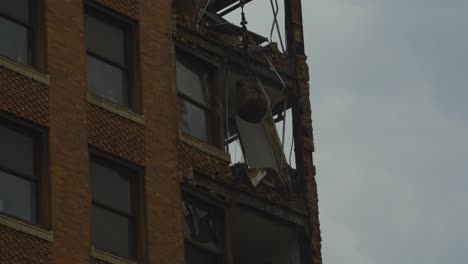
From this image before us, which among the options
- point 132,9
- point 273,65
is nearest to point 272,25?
point 273,65

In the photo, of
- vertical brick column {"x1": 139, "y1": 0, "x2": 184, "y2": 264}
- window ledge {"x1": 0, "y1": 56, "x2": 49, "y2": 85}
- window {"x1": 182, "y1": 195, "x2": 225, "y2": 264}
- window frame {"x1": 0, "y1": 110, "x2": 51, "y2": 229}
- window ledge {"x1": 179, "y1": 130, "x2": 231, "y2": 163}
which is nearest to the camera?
window frame {"x1": 0, "y1": 110, "x2": 51, "y2": 229}

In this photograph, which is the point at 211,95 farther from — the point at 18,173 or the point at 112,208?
the point at 18,173

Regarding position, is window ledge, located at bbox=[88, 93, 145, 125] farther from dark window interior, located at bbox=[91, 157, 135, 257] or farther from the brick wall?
the brick wall

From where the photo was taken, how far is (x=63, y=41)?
37.1 m

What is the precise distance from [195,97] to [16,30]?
5.18 m

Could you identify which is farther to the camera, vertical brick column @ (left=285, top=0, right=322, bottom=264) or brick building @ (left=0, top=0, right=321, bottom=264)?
vertical brick column @ (left=285, top=0, right=322, bottom=264)

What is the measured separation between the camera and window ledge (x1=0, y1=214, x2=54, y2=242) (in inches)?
1337

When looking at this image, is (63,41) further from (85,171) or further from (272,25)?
(272,25)

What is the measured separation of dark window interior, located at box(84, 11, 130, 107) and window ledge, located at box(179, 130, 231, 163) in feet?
4.86

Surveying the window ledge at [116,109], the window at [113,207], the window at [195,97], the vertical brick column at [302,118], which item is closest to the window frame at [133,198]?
the window at [113,207]

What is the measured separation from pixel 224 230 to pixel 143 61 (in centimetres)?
395

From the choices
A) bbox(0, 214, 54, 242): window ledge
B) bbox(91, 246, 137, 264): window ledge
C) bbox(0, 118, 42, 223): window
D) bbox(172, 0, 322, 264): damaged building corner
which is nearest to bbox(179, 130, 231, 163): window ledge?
bbox(172, 0, 322, 264): damaged building corner

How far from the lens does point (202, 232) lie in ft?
127

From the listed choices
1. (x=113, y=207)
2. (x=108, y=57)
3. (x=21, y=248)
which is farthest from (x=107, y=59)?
(x=21, y=248)
